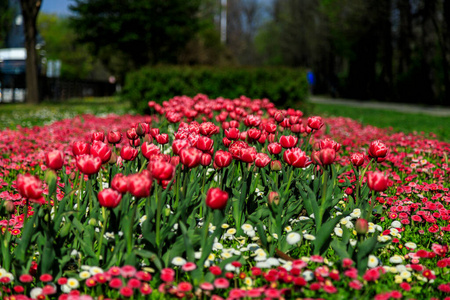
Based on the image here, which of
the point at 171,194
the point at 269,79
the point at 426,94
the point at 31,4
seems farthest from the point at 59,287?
the point at 426,94

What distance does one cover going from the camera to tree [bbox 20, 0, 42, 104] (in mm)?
18312

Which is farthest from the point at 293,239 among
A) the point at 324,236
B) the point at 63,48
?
the point at 63,48

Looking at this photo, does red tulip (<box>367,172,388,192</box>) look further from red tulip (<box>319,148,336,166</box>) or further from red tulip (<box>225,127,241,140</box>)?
red tulip (<box>225,127,241,140</box>)

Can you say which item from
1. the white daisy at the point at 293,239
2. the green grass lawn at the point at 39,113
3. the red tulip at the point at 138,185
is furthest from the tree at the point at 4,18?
the white daisy at the point at 293,239

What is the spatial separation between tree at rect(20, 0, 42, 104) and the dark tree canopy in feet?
20.6

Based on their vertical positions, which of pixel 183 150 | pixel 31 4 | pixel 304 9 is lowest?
pixel 183 150

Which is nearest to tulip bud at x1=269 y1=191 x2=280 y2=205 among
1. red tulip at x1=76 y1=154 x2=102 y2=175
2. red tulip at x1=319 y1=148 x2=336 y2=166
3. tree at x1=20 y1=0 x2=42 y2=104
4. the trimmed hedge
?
red tulip at x1=319 y1=148 x2=336 y2=166

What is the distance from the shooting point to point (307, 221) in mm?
2883

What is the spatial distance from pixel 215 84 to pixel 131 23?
14.6 m

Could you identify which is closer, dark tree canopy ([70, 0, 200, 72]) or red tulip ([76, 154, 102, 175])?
red tulip ([76, 154, 102, 175])

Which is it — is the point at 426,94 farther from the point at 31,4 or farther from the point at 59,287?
the point at 59,287

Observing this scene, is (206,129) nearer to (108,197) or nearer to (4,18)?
(108,197)

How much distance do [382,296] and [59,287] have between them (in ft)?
5.40

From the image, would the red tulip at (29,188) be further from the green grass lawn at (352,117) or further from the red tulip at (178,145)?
the green grass lawn at (352,117)
